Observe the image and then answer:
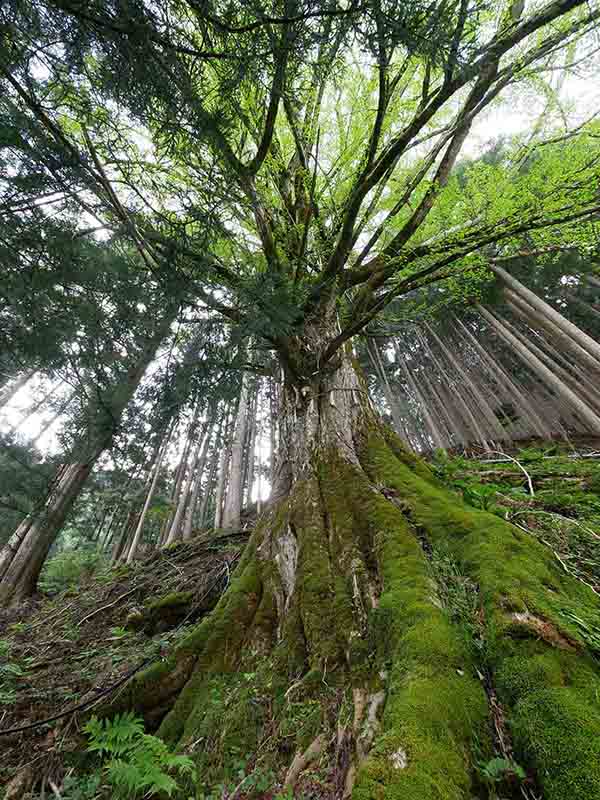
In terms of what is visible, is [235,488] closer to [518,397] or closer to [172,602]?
[172,602]

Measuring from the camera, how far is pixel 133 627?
3.76m

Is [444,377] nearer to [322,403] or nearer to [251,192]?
[322,403]

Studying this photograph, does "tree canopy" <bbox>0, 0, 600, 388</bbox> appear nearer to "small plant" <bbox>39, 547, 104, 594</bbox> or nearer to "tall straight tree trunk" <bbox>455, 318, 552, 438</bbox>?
"tall straight tree trunk" <bbox>455, 318, 552, 438</bbox>

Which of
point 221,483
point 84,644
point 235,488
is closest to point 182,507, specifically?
point 221,483

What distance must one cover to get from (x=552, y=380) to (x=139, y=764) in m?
13.4

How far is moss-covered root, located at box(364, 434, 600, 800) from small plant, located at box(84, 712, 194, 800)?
4.78 ft

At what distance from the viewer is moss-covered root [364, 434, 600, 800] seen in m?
1.08

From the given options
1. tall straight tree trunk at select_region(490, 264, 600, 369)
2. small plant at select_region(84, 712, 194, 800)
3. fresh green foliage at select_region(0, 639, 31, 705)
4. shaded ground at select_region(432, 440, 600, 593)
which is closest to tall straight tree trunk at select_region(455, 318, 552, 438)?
tall straight tree trunk at select_region(490, 264, 600, 369)

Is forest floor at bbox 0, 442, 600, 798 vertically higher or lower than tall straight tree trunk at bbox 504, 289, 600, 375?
lower

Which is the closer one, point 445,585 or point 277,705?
point 277,705

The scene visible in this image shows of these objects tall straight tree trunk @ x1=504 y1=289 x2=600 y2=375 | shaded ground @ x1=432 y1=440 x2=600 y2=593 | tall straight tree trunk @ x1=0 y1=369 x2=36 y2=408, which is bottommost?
shaded ground @ x1=432 y1=440 x2=600 y2=593

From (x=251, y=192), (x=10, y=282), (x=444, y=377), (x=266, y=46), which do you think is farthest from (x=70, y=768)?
(x=444, y=377)

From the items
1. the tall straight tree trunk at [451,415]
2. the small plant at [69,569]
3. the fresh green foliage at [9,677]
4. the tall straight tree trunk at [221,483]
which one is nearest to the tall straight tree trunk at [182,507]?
the tall straight tree trunk at [221,483]

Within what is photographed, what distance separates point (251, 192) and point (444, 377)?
1588 cm
